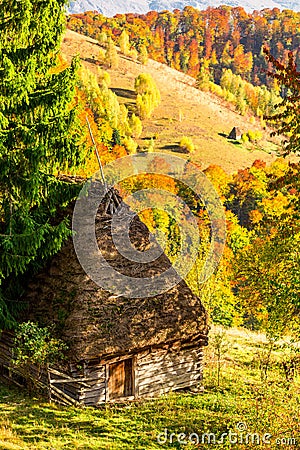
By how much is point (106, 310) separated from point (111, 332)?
0.73 meters

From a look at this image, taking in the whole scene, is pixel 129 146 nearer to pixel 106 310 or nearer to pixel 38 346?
pixel 106 310

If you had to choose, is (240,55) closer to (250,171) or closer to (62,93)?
(250,171)

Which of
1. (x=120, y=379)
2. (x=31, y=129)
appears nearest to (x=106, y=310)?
(x=120, y=379)

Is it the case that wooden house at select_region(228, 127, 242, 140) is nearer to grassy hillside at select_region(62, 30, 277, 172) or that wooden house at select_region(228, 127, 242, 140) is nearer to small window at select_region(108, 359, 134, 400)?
grassy hillside at select_region(62, 30, 277, 172)

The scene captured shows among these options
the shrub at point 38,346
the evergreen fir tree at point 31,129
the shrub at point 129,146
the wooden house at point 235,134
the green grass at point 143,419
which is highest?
the wooden house at point 235,134

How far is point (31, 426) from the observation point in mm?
12539

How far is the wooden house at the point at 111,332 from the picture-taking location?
1434 cm

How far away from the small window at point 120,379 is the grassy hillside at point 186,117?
63411 millimetres

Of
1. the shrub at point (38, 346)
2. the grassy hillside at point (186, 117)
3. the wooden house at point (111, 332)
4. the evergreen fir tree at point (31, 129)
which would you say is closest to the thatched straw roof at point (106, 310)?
the wooden house at point (111, 332)

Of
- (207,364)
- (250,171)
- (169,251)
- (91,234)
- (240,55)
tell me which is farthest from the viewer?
(240,55)

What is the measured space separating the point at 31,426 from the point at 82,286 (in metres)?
4.31

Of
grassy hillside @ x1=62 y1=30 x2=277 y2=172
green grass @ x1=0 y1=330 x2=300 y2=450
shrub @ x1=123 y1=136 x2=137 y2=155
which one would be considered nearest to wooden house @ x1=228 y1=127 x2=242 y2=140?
grassy hillside @ x1=62 y1=30 x2=277 y2=172

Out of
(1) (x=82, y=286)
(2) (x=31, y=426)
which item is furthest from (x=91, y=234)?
(2) (x=31, y=426)

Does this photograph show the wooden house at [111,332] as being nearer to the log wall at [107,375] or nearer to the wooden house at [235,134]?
the log wall at [107,375]
